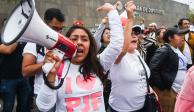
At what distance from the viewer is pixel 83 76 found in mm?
2660

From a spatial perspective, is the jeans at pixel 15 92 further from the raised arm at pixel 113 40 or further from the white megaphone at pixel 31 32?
the white megaphone at pixel 31 32

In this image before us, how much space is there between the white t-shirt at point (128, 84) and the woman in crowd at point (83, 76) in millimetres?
602

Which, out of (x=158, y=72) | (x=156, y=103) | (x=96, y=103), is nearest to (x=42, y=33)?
(x=96, y=103)

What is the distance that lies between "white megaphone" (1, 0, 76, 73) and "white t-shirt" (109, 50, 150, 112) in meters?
1.12

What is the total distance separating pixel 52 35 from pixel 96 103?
1.88ft

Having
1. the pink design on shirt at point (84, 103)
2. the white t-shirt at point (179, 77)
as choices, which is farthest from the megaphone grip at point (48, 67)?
the white t-shirt at point (179, 77)

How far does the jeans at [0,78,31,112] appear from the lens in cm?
486

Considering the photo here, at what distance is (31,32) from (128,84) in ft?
5.06

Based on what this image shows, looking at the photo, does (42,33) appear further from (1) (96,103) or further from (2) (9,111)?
(2) (9,111)

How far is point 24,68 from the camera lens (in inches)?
137

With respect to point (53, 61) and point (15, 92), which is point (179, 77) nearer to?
point (15, 92)

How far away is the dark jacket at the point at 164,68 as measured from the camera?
4.50 meters

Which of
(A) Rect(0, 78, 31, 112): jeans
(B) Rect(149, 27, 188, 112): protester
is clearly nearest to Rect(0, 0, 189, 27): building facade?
(B) Rect(149, 27, 188, 112): protester

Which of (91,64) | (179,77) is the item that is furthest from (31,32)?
(179,77)
